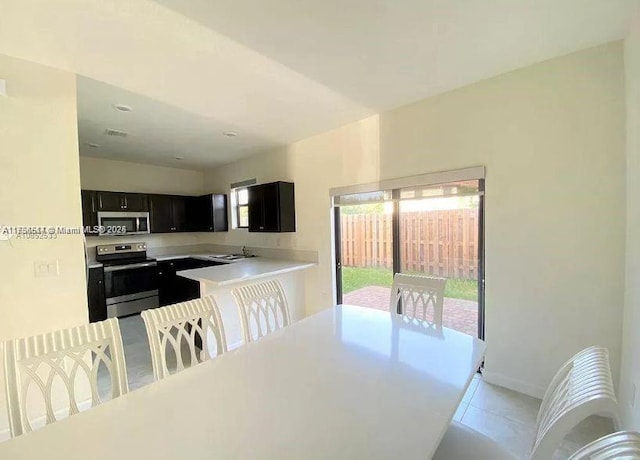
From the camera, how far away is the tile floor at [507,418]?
1.84 metres

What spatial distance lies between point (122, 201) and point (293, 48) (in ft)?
13.3

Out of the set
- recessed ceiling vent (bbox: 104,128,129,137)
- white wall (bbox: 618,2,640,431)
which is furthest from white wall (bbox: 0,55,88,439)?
white wall (bbox: 618,2,640,431)

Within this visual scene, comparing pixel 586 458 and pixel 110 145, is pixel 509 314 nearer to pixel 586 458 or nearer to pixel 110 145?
pixel 586 458

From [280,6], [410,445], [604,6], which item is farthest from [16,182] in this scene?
[604,6]

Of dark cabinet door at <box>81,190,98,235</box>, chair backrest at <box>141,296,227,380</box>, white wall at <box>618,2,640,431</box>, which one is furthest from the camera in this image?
dark cabinet door at <box>81,190,98,235</box>

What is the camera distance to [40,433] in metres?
0.90

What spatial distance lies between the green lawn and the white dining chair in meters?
1.64

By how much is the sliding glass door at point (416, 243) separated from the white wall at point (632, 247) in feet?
3.00

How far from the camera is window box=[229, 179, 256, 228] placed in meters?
4.93

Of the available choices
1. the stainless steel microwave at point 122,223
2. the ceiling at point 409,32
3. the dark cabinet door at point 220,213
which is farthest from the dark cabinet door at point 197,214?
the ceiling at point 409,32

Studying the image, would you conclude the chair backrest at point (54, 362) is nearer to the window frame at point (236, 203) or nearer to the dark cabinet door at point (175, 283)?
the dark cabinet door at point (175, 283)

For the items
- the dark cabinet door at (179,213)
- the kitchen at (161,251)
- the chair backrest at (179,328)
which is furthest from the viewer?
the dark cabinet door at (179,213)

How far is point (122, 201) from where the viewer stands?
4562 millimetres

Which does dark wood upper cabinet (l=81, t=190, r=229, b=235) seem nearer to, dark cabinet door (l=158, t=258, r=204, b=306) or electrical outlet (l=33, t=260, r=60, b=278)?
A: dark cabinet door (l=158, t=258, r=204, b=306)
